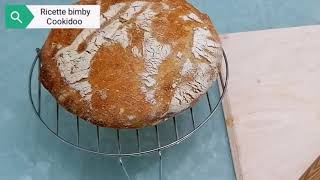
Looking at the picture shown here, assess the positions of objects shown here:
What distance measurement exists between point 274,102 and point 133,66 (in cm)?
37

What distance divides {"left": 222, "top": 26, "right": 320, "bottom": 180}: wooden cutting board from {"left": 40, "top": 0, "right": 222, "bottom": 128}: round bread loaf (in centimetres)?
19

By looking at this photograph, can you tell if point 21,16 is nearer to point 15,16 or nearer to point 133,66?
point 15,16

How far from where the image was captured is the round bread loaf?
2.67 ft

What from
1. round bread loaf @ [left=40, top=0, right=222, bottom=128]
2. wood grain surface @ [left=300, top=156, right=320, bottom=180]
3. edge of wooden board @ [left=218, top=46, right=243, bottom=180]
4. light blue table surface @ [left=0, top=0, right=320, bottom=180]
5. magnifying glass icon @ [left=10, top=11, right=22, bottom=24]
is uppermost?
magnifying glass icon @ [left=10, top=11, right=22, bottom=24]

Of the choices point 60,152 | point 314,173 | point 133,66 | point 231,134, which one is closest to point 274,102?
point 231,134

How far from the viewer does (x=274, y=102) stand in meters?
1.02

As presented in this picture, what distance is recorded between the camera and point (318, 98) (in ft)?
3.35

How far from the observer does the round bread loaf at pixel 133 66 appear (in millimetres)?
814

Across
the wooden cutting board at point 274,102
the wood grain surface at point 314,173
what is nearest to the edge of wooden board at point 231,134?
the wooden cutting board at point 274,102

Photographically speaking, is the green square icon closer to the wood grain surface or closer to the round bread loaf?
the round bread loaf

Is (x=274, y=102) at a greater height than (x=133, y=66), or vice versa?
(x=133, y=66)

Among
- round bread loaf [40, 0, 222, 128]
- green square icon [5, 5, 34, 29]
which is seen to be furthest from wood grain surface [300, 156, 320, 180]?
green square icon [5, 5, 34, 29]

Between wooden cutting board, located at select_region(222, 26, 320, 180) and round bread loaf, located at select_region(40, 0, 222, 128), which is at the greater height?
round bread loaf, located at select_region(40, 0, 222, 128)

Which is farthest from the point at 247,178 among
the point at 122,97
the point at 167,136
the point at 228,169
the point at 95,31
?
the point at 95,31
